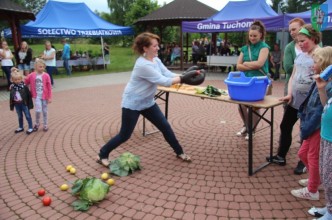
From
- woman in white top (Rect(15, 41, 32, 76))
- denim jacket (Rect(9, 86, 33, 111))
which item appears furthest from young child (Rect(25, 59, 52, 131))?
woman in white top (Rect(15, 41, 32, 76))

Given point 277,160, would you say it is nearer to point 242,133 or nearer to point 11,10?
point 242,133

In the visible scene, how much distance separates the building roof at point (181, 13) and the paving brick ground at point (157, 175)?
1240cm

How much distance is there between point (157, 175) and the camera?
3.94 metres

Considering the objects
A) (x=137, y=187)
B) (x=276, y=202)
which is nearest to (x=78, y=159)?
(x=137, y=187)

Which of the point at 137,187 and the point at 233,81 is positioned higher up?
the point at 233,81

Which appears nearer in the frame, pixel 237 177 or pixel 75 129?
pixel 237 177

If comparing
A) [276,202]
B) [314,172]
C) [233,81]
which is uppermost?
[233,81]

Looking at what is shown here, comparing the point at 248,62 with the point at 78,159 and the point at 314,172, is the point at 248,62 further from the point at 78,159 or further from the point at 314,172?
the point at 78,159

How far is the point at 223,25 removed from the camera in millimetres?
13414

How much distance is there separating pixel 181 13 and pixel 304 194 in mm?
16477

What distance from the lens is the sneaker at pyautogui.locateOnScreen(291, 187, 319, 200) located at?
323cm

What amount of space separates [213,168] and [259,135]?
5.63ft

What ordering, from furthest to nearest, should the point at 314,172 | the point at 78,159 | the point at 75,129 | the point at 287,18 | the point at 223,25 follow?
the point at 223,25, the point at 287,18, the point at 75,129, the point at 78,159, the point at 314,172

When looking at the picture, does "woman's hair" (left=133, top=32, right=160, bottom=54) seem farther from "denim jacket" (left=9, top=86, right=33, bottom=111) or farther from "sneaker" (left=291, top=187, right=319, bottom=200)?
"denim jacket" (left=9, top=86, right=33, bottom=111)
